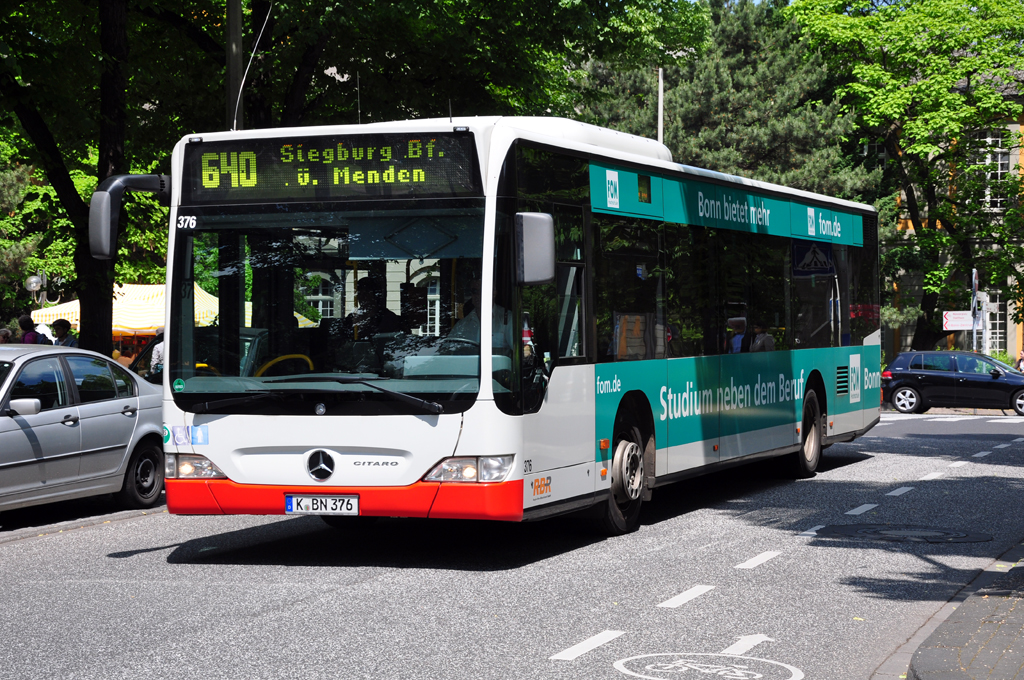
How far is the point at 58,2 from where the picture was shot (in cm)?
1844

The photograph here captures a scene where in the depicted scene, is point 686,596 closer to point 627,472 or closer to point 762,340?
point 627,472

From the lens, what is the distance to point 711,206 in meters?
12.7

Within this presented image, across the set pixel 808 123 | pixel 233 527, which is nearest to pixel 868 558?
pixel 233 527

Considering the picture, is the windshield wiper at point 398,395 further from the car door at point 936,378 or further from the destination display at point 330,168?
the car door at point 936,378

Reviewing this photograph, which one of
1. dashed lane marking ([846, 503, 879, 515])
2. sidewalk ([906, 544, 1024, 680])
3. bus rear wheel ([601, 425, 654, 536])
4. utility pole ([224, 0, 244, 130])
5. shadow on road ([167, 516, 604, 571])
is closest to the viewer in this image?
sidewalk ([906, 544, 1024, 680])

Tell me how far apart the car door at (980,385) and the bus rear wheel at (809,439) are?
18.3 meters

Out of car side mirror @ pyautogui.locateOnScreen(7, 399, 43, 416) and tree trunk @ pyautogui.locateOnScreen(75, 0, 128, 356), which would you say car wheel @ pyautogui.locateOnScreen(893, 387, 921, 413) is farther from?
car side mirror @ pyautogui.locateOnScreen(7, 399, 43, 416)

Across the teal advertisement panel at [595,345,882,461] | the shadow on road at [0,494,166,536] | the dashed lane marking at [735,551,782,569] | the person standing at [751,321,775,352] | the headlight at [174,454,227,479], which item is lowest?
the shadow on road at [0,494,166,536]

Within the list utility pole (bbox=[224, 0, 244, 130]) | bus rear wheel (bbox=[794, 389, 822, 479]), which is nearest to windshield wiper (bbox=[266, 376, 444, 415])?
utility pole (bbox=[224, 0, 244, 130])

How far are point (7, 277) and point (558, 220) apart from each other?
43751 millimetres

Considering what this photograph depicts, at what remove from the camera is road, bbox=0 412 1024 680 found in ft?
21.2

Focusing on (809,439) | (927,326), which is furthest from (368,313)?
(927,326)

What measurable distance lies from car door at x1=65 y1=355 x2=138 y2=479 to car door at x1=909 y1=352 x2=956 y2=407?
2450cm

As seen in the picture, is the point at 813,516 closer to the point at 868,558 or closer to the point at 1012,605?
the point at 868,558
